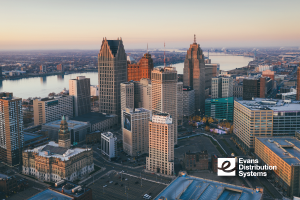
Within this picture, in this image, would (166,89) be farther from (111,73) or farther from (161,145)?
(111,73)

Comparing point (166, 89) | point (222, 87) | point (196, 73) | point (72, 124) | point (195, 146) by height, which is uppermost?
point (196, 73)

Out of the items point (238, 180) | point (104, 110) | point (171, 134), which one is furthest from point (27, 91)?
point (238, 180)

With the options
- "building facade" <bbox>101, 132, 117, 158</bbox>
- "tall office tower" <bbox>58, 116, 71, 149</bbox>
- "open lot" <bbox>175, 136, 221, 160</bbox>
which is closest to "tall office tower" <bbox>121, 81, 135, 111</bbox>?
"open lot" <bbox>175, 136, 221, 160</bbox>

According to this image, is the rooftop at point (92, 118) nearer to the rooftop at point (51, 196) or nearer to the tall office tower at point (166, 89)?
the tall office tower at point (166, 89)

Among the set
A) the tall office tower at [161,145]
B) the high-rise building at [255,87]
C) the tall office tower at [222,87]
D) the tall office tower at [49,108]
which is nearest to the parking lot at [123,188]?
the tall office tower at [161,145]

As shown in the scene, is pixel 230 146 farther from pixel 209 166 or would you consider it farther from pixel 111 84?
pixel 111 84

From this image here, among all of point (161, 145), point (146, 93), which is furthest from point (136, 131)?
point (146, 93)
